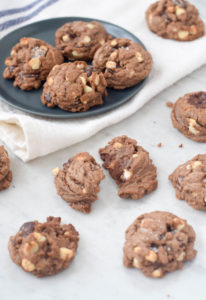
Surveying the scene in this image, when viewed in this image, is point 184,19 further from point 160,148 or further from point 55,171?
point 55,171

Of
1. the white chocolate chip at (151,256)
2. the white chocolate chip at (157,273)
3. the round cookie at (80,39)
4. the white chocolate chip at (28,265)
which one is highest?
the round cookie at (80,39)

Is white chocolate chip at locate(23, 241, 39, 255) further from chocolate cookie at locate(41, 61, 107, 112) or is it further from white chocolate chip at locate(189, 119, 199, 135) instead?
white chocolate chip at locate(189, 119, 199, 135)

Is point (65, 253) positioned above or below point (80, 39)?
below

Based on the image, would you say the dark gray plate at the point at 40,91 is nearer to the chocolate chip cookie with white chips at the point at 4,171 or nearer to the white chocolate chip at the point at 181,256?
the chocolate chip cookie with white chips at the point at 4,171

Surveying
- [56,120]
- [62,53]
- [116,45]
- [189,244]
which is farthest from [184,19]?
[189,244]

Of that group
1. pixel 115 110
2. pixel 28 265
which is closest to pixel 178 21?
pixel 115 110

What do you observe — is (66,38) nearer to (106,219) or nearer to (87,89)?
(87,89)

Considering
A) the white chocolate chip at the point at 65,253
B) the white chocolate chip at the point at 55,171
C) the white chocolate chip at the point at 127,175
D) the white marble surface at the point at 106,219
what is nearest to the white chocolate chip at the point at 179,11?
the white marble surface at the point at 106,219
